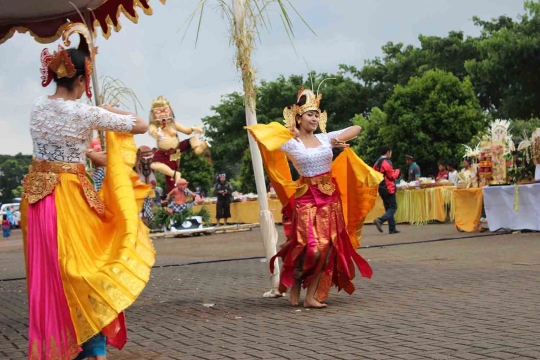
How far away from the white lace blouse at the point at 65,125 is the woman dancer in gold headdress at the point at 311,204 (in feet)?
9.12

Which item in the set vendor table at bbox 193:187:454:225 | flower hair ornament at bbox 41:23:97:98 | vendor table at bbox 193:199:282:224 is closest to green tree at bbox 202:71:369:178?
vendor table at bbox 193:199:282:224

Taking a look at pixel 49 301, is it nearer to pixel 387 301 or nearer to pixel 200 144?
pixel 387 301

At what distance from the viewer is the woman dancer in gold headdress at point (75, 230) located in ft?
14.9

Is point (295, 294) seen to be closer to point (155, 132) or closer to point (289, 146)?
point (289, 146)

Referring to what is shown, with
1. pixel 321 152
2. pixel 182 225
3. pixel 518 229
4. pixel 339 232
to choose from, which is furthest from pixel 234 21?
pixel 182 225

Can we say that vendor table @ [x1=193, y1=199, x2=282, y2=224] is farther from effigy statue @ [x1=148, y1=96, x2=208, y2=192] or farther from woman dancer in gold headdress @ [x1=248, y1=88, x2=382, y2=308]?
woman dancer in gold headdress @ [x1=248, y1=88, x2=382, y2=308]

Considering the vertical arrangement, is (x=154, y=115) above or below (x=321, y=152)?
above

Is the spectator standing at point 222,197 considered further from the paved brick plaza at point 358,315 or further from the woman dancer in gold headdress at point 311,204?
the woman dancer in gold headdress at point 311,204

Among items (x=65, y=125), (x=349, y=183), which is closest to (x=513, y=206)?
(x=349, y=183)

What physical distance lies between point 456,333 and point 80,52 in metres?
3.02

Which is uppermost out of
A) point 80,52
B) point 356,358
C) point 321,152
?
point 80,52

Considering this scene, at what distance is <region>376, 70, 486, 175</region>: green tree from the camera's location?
35.2 m

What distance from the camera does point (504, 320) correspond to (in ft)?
19.3

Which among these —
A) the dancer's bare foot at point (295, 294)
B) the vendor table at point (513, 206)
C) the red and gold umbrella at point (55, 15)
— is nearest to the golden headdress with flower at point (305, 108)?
the dancer's bare foot at point (295, 294)
